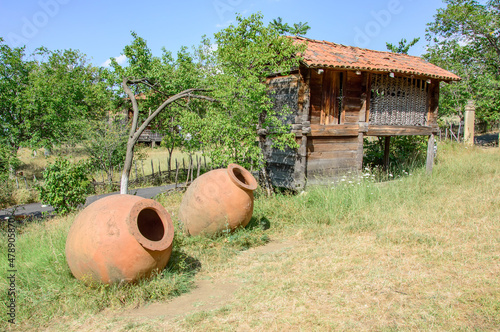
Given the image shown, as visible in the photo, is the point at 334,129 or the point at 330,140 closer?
the point at 334,129

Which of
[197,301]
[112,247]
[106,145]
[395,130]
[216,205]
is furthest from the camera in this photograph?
[106,145]

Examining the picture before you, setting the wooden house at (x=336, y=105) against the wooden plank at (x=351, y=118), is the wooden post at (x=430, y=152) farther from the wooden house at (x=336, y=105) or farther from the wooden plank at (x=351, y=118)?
the wooden plank at (x=351, y=118)

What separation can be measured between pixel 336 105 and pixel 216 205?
19.2ft

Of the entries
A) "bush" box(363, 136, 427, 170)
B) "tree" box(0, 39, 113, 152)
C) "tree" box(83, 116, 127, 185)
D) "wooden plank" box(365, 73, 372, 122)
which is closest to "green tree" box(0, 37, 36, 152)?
"tree" box(0, 39, 113, 152)

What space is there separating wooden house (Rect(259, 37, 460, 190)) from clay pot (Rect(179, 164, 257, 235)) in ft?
11.7

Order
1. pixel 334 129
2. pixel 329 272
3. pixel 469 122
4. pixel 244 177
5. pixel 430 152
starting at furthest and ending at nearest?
1. pixel 469 122
2. pixel 430 152
3. pixel 334 129
4. pixel 244 177
5. pixel 329 272

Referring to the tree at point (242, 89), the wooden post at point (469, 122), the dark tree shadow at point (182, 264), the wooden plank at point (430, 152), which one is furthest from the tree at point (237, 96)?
the wooden post at point (469, 122)

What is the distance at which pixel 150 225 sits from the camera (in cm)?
509

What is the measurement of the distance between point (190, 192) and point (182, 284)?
87.7 inches

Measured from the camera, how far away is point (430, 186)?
31.6 feet

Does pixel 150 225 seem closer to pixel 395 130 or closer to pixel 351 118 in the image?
pixel 351 118

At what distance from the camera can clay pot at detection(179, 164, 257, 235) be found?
6.21 m

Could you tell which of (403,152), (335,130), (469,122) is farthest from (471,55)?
(335,130)

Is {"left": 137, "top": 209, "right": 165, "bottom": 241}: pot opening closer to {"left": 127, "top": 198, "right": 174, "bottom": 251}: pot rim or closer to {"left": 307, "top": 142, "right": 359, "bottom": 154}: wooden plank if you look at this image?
{"left": 127, "top": 198, "right": 174, "bottom": 251}: pot rim
